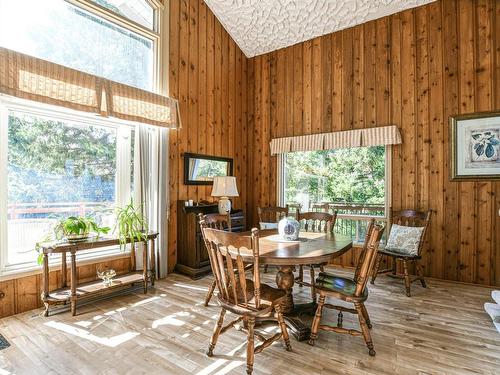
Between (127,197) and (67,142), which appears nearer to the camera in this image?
(67,142)

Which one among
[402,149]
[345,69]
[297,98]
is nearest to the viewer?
[402,149]

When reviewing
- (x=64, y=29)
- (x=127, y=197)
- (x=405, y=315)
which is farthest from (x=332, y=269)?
(x=64, y=29)

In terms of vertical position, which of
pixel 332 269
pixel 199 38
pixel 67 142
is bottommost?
pixel 332 269

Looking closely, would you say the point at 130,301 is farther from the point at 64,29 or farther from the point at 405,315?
the point at 64,29

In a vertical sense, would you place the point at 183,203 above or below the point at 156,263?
above

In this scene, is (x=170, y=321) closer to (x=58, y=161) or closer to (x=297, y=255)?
(x=297, y=255)

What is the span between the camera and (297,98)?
4957 millimetres

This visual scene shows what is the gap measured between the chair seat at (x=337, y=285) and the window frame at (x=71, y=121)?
2.55 m

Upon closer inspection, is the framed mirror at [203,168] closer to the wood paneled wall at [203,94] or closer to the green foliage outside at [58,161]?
the wood paneled wall at [203,94]

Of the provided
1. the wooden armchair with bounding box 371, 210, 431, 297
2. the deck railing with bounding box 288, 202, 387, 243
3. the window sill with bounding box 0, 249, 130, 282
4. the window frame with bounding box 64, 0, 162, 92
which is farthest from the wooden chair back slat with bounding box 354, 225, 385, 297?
the window frame with bounding box 64, 0, 162, 92

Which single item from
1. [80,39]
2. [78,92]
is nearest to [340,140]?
[78,92]

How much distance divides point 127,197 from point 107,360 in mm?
2084

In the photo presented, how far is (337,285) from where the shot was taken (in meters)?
2.28

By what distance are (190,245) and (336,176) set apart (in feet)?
8.09
